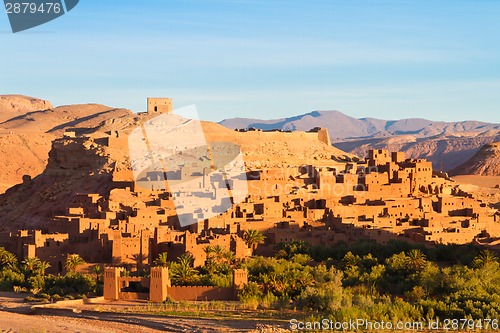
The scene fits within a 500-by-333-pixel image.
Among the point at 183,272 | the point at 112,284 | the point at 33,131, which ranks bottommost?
the point at 112,284

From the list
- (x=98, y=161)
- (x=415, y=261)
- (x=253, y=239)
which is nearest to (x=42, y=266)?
(x=253, y=239)

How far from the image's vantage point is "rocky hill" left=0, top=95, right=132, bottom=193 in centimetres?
8825

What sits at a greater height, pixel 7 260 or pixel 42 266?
pixel 7 260

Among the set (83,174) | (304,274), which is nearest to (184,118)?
(83,174)

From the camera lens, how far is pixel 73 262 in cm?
3794

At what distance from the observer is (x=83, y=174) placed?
56.4 meters

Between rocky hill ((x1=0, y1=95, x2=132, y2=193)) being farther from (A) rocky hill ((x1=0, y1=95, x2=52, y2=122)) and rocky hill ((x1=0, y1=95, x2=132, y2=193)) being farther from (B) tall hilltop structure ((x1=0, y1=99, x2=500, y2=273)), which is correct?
(B) tall hilltop structure ((x1=0, y1=99, x2=500, y2=273))

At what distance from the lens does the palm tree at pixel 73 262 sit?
3791 centimetres

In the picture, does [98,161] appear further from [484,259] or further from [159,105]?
[484,259]

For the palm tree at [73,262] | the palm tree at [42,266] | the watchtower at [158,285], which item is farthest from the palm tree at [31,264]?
the watchtower at [158,285]

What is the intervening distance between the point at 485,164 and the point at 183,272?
65317 millimetres

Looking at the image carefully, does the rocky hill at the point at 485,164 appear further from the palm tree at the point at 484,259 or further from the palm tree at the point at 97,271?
the palm tree at the point at 97,271

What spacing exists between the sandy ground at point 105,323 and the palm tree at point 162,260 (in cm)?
541

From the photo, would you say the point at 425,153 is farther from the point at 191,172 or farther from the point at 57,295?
the point at 57,295
